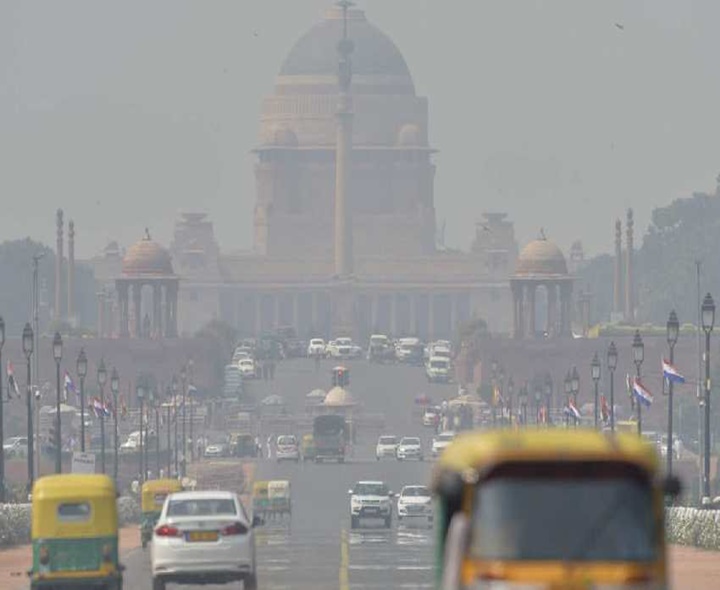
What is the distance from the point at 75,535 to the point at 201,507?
4.17 feet

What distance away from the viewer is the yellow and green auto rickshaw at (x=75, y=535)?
93.0 ft

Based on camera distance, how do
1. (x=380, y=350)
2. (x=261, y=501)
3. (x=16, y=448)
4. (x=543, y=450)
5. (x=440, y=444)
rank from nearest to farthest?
(x=543, y=450), (x=261, y=501), (x=440, y=444), (x=16, y=448), (x=380, y=350)

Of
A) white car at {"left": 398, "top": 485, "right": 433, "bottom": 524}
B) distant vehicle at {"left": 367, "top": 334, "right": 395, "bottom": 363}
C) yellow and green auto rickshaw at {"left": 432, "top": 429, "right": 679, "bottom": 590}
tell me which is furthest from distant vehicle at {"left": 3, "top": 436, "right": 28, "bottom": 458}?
yellow and green auto rickshaw at {"left": 432, "top": 429, "right": 679, "bottom": 590}

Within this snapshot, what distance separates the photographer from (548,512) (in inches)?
603

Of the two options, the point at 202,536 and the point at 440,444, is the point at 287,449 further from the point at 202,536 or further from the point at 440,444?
the point at 202,536

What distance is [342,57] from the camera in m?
190

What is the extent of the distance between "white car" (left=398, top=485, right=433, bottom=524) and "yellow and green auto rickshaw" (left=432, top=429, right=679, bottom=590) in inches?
1709

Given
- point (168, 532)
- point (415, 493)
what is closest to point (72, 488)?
point (168, 532)

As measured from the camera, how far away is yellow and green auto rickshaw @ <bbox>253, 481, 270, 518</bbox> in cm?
6456

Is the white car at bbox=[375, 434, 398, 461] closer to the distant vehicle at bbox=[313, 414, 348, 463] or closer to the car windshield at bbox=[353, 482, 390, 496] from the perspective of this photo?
the distant vehicle at bbox=[313, 414, 348, 463]

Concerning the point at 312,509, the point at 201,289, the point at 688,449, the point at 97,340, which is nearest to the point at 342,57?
the point at 201,289

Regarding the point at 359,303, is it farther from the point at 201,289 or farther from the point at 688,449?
the point at 688,449

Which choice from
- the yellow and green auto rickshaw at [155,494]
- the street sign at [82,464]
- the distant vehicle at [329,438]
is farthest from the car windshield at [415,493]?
the distant vehicle at [329,438]

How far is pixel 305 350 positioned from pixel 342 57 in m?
41.5
